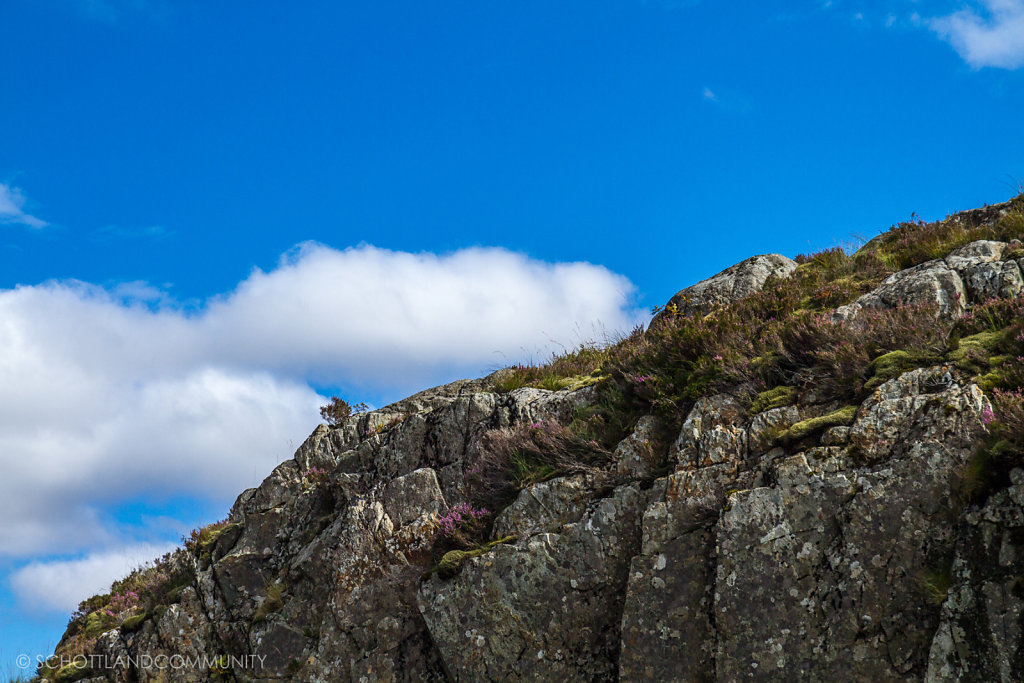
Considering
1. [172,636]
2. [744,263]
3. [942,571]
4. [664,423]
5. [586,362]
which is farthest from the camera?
[744,263]

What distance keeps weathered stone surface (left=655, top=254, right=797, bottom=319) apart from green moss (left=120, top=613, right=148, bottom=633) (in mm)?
14134

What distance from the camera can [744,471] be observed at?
9.98 meters

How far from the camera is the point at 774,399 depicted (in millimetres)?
11039

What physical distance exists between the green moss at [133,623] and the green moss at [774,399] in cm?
1361

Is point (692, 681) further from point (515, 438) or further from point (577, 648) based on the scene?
point (515, 438)

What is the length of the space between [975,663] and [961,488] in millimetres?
1899

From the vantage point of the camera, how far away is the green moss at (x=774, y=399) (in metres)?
11.0

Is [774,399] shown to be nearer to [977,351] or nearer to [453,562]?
[977,351]

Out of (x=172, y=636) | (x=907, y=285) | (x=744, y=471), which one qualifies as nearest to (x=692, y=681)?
(x=744, y=471)

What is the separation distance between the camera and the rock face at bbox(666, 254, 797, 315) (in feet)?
60.2

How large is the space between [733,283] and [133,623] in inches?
640

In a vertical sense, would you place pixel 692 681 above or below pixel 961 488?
below

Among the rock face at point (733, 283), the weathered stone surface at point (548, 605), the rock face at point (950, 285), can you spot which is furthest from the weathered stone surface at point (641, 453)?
the rock face at point (733, 283)

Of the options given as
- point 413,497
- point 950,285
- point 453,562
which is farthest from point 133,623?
point 950,285
